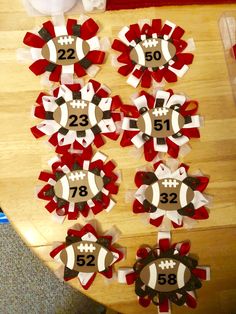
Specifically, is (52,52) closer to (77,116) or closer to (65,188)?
(77,116)

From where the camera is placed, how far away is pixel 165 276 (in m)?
0.73

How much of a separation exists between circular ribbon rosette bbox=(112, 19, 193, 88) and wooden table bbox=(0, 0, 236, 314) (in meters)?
0.02

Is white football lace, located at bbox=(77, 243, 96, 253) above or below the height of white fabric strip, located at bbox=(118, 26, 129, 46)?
below

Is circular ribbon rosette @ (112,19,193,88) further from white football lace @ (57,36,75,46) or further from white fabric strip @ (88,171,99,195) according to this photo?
white fabric strip @ (88,171,99,195)

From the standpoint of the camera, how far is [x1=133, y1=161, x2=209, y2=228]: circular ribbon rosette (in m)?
0.76

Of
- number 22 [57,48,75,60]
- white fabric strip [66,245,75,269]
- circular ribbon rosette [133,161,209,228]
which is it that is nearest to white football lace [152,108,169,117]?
circular ribbon rosette [133,161,209,228]

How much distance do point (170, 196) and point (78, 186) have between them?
0.18 metres

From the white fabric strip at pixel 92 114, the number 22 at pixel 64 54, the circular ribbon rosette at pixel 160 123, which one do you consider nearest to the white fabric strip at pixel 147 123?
the circular ribbon rosette at pixel 160 123

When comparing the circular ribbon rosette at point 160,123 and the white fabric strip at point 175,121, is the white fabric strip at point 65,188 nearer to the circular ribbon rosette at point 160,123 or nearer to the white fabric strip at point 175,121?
the circular ribbon rosette at point 160,123

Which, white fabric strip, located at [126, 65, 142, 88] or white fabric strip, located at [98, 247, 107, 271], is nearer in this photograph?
white fabric strip, located at [98, 247, 107, 271]

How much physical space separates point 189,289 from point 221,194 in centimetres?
19

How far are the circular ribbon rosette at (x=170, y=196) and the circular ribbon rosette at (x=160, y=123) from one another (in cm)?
4

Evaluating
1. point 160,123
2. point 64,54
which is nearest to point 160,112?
point 160,123

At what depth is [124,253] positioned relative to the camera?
74 centimetres
